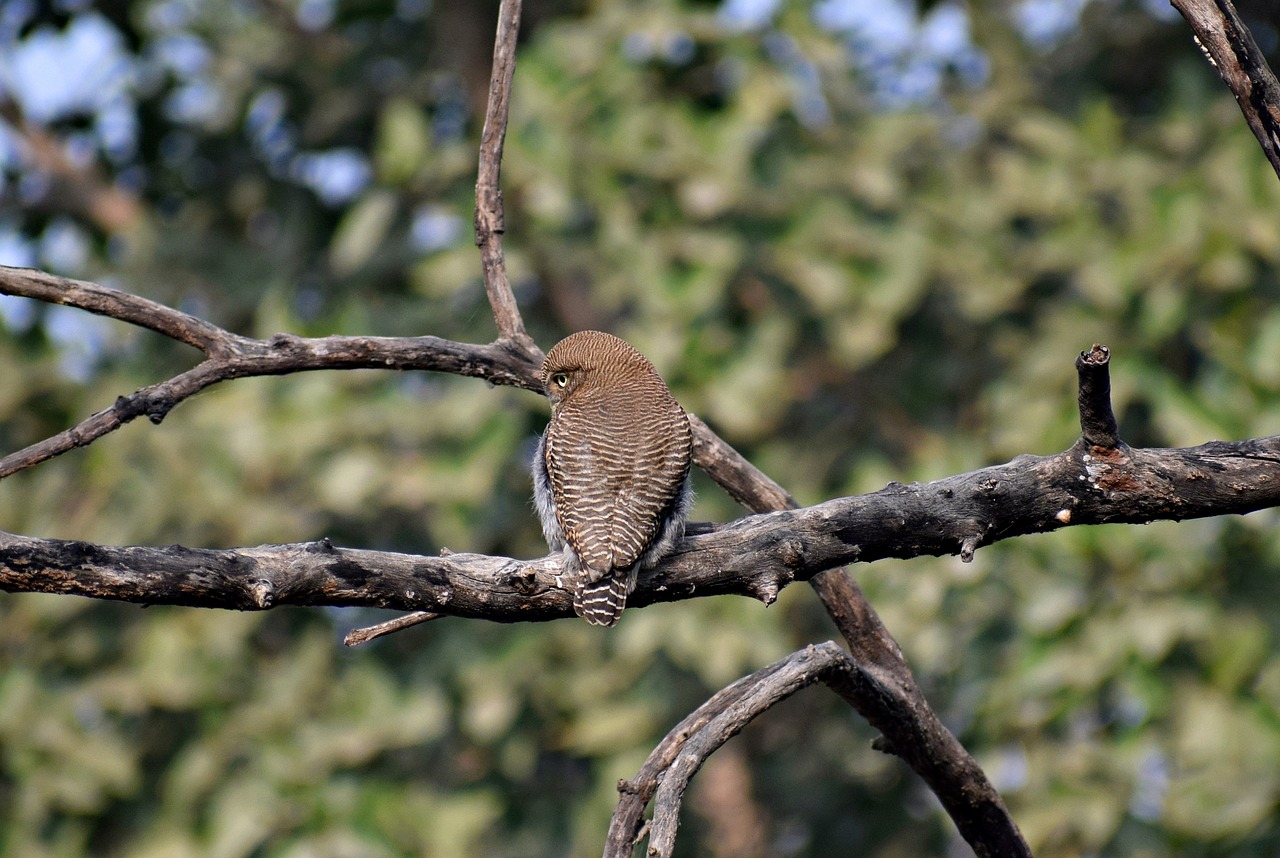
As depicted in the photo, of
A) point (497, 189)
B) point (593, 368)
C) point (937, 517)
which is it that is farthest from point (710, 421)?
point (937, 517)

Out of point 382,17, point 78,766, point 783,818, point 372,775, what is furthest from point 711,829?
point 382,17

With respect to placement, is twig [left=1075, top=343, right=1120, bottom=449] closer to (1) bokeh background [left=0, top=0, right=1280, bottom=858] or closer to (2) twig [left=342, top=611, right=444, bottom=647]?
(2) twig [left=342, top=611, right=444, bottom=647]

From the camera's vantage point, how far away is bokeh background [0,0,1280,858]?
567 cm

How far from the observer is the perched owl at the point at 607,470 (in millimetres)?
3168

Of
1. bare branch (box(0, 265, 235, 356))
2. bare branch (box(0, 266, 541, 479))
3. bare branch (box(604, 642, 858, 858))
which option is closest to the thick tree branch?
bare branch (box(604, 642, 858, 858))

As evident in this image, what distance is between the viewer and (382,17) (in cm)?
815

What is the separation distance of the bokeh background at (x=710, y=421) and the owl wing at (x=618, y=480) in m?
2.21

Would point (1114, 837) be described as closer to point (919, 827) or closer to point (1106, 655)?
point (1106, 655)

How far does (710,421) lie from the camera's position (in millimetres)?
A: 6945

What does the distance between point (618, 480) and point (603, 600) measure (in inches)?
26.6

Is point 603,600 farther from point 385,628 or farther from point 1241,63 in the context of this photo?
point 1241,63

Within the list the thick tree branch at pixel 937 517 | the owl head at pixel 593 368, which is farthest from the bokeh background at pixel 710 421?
the thick tree branch at pixel 937 517

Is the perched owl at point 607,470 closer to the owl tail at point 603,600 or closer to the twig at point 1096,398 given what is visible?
the owl tail at point 603,600

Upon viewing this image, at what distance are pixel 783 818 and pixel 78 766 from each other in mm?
3866
